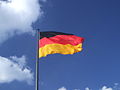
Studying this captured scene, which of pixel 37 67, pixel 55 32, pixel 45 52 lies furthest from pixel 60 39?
pixel 37 67

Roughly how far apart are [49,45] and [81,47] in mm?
2676

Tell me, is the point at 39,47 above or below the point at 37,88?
above

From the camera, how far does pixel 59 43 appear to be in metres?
24.3

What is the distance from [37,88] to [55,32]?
637cm

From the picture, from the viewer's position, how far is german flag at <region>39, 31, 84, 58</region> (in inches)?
915

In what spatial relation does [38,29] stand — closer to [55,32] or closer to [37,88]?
[55,32]

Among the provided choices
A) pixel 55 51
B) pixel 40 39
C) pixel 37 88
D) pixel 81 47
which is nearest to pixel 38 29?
pixel 40 39

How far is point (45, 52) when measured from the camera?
2281 cm

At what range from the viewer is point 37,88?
19.5 metres

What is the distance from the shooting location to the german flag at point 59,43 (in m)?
23.3

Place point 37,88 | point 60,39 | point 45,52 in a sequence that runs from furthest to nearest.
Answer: point 60,39, point 45,52, point 37,88

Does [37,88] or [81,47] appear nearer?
[37,88]

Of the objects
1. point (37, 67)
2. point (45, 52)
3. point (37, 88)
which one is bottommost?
point (37, 88)

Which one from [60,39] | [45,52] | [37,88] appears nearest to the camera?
[37,88]
